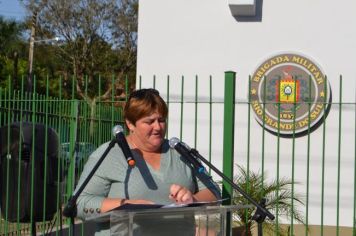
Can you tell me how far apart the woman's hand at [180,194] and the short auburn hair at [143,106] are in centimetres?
38

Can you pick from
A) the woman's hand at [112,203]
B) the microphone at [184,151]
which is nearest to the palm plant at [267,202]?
the microphone at [184,151]

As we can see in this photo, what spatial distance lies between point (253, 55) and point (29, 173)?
404 centimetres

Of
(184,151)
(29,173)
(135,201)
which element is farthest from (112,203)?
(29,173)

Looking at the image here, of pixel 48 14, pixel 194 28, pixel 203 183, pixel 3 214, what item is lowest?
pixel 3 214

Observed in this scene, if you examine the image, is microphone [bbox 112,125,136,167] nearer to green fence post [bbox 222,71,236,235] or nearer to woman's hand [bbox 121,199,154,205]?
woman's hand [bbox 121,199,154,205]

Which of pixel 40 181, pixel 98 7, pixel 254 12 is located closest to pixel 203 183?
pixel 40 181

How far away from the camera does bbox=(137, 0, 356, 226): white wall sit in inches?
355

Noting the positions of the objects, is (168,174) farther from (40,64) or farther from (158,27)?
(40,64)

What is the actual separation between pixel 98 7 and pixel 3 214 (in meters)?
29.5

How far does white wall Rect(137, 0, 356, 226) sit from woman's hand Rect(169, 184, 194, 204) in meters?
5.82

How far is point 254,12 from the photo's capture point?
30.8 feet

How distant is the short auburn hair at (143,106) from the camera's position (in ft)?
11.3

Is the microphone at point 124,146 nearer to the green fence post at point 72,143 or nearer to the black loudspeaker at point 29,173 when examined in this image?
the green fence post at point 72,143

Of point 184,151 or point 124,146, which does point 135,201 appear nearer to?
point 124,146
